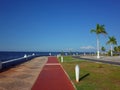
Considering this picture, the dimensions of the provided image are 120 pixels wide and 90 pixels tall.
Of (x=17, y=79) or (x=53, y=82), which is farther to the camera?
(x=17, y=79)

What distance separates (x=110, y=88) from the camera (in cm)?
1266

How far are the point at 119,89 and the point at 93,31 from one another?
54572mm

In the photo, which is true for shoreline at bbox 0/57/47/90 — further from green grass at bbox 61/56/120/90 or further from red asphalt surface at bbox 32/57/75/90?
green grass at bbox 61/56/120/90

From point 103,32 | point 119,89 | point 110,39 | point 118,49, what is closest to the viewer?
point 119,89

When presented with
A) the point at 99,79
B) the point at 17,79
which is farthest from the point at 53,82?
the point at 99,79

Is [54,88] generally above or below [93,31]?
below

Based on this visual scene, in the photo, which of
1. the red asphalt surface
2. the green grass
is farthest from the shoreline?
the green grass

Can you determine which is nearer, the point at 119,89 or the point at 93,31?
the point at 119,89

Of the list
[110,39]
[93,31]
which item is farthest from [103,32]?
[110,39]

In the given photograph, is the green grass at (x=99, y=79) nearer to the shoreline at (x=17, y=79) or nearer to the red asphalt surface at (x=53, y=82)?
the red asphalt surface at (x=53, y=82)

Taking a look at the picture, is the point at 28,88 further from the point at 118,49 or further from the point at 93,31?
the point at 118,49

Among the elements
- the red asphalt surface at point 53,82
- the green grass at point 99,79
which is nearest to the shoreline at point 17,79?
the red asphalt surface at point 53,82

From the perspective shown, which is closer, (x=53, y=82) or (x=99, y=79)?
(x=53, y=82)

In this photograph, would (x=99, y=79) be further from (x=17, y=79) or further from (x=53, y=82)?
(x=17, y=79)
